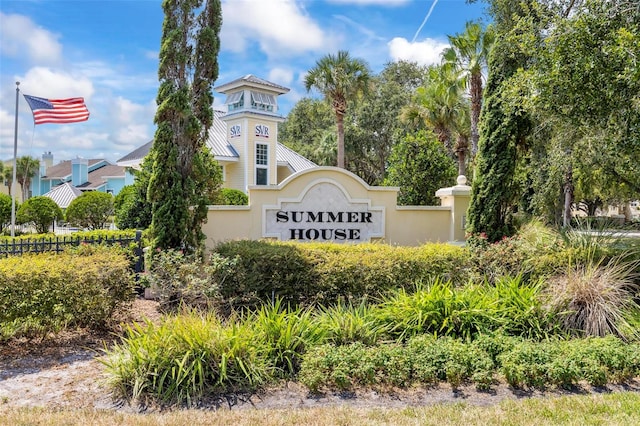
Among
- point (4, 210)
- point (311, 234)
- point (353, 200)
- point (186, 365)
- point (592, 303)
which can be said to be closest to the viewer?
point (186, 365)

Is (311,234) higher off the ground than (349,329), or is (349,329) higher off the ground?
(311,234)

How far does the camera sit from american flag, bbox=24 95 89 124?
17828 mm

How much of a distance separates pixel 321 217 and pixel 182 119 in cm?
385

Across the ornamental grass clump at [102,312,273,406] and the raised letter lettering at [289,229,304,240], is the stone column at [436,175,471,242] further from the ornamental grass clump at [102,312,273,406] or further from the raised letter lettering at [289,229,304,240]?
the ornamental grass clump at [102,312,273,406]

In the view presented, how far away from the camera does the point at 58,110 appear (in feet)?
59.5

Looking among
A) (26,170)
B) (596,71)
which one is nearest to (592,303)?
(596,71)

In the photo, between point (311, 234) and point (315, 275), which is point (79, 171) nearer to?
point (311, 234)

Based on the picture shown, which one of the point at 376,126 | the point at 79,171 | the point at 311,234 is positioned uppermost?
the point at 376,126

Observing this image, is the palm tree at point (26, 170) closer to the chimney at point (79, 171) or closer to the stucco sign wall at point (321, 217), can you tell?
the chimney at point (79, 171)

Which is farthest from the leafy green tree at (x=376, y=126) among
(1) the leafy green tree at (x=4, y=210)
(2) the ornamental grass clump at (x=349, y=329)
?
(2) the ornamental grass clump at (x=349, y=329)

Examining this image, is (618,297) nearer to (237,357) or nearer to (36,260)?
(237,357)

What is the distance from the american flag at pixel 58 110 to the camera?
58.5ft

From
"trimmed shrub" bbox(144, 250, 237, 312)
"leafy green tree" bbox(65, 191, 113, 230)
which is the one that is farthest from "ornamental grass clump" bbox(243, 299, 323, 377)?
"leafy green tree" bbox(65, 191, 113, 230)

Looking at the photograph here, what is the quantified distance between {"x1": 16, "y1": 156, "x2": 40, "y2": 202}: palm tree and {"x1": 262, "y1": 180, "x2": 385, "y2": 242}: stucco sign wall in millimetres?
51258
